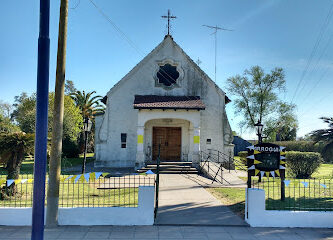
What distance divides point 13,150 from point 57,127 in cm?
385

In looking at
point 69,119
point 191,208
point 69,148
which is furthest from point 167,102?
point 69,148

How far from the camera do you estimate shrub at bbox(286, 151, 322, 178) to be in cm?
1543

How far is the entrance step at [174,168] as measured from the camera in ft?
53.2

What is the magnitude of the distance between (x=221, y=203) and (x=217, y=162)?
10.2 meters

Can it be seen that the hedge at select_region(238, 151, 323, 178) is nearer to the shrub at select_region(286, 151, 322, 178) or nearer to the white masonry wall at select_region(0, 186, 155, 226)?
the shrub at select_region(286, 151, 322, 178)

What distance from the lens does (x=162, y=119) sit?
A: 62.5 feet

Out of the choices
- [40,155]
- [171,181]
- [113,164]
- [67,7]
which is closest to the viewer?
[40,155]

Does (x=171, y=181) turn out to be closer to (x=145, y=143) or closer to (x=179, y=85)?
(x=145, y=143)

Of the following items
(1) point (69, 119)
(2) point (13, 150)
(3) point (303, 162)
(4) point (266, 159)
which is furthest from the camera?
(1) point (69, 119)

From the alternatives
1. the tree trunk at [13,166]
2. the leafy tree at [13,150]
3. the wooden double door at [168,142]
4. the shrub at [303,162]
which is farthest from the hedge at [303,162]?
the tree trunk at [13,166]

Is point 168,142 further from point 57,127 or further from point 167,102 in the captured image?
point 57,127

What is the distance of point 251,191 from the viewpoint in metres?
6.75

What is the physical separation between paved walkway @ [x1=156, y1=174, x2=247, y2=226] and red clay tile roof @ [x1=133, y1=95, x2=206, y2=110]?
627 centimetres

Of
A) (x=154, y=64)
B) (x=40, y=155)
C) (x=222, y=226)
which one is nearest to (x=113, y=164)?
(x=154, y=64)
